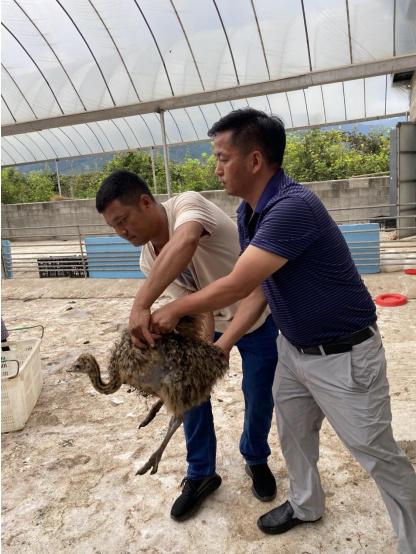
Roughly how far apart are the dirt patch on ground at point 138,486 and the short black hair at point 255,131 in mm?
1980

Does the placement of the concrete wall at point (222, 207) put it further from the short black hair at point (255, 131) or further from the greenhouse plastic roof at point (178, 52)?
the short black hair at point (255, 131)

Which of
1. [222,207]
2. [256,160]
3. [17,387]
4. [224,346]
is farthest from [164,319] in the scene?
[222,207]

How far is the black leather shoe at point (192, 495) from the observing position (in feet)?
7.77

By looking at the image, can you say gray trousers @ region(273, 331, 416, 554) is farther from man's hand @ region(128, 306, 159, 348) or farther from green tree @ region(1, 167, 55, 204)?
green tree @ region(1, 167, 55, 204)

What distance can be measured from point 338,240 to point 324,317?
0.33m

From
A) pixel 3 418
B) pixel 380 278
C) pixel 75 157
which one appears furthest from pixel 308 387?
pixel 75 157

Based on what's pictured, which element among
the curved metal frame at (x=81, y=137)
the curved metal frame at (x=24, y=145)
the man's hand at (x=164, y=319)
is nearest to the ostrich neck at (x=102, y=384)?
the man's hand at (x=164, y=319)

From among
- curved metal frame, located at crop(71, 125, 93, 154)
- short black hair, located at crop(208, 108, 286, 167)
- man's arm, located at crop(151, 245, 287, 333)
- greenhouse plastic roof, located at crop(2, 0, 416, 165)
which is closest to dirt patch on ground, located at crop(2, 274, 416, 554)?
man's arm, located at crop(151, 245, 287, 333)

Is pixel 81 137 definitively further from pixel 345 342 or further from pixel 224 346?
pixel 345 342

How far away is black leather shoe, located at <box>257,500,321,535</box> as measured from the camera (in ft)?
7.24

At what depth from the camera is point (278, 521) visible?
2221mm

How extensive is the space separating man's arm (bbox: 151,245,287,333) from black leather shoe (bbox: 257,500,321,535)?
4.64ft

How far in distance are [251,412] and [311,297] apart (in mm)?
1016

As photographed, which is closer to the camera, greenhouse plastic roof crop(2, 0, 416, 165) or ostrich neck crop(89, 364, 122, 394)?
ostrich neck crop(89, 364, 122, 394)
